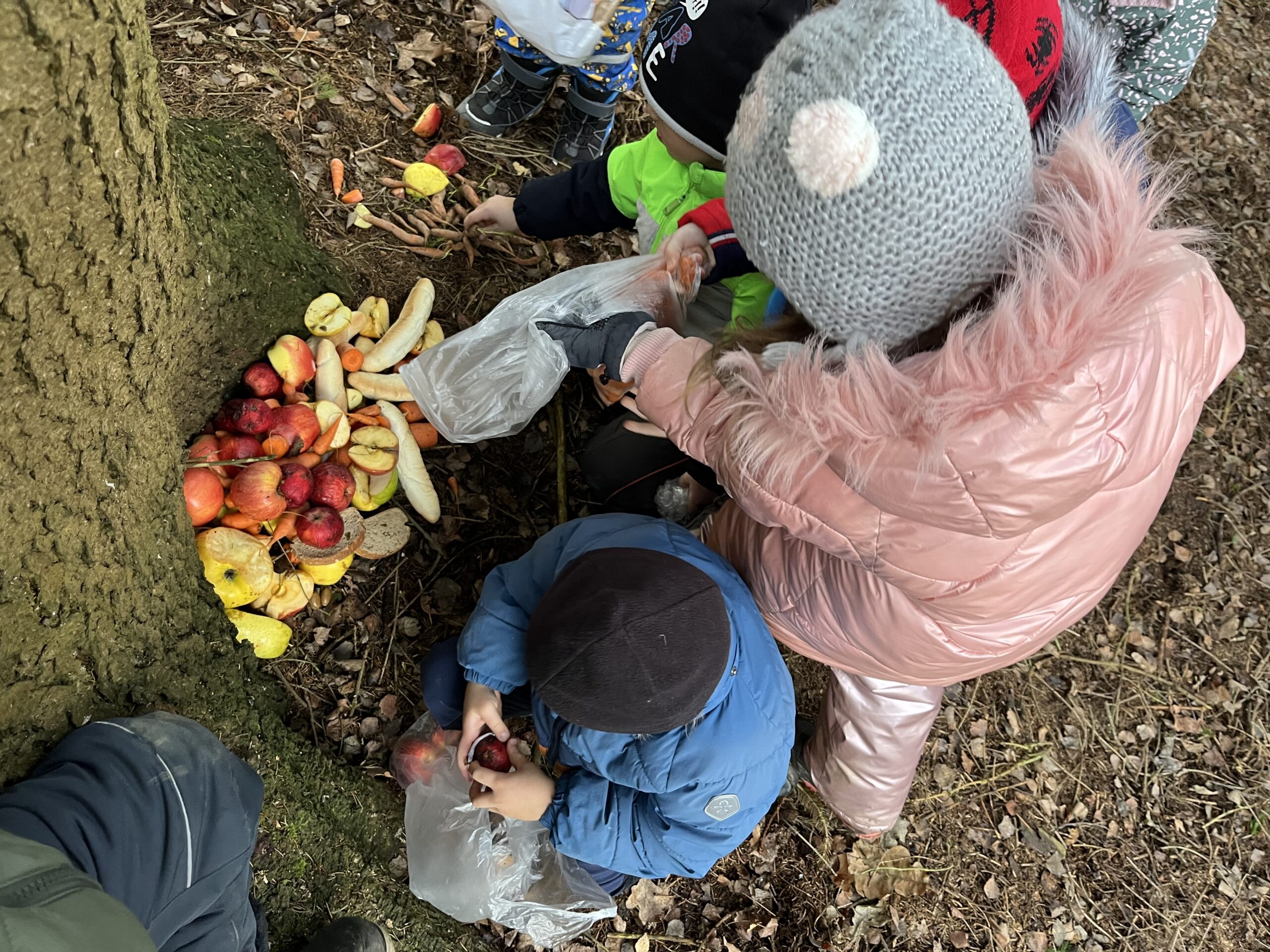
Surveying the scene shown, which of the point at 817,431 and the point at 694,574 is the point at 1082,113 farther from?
the point at 694,574

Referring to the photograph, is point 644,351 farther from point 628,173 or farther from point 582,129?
point 582,129

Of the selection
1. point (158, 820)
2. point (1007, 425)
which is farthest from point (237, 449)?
point (1007, 425)

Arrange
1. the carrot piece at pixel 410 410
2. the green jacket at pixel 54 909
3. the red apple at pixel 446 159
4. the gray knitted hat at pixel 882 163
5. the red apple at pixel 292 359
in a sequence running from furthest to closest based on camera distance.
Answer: the red apple at pixel 446 159 < the carrot piece at pixel 410 410 < the red apple at pixel 292 359 < the gray knitted hat at pixel 882 163 < the green jacket at pixel 54 909

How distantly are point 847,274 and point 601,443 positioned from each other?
1596 millimetres

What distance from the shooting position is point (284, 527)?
224cm

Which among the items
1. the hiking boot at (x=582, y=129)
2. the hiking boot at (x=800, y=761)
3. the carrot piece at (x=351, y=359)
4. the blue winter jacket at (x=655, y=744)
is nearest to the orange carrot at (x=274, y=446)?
the carrot piece at (x=351, y=359)

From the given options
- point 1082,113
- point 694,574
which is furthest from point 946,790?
point 1082,113

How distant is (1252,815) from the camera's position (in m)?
3.11

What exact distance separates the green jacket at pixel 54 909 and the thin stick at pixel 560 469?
1.81 meters

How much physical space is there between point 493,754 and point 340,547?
2.45ft

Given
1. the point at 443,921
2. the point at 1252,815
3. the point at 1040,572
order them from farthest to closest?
1. the point at 1252,815
2. the point at 443,921
3. the point at 1040,572

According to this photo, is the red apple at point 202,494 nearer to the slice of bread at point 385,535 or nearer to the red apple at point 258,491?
the red apple at point 258,491

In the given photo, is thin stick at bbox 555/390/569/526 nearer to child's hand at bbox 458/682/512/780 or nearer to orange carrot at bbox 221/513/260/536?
child's hand at bbox 458/682/512/780

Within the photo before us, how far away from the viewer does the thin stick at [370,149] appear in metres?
2.86
